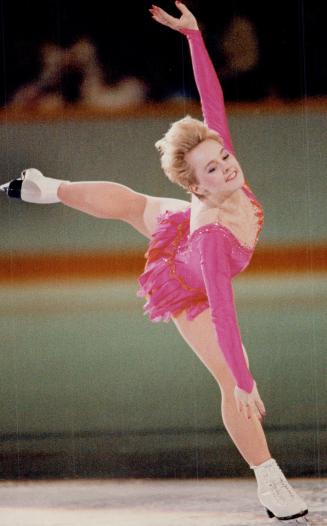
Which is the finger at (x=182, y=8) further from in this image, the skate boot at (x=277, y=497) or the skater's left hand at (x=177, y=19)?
the skate boot at (x=277, y=497)

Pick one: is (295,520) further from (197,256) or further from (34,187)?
(34,187)

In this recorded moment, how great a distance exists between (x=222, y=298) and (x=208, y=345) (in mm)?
281

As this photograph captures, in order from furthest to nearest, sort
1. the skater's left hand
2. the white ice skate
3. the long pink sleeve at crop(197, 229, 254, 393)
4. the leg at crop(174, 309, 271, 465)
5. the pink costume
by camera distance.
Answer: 1. the white ice skate
2. the skater's left hand
3. the leg at crop(174, 309, 271, 465)
4. the pink costume
5. the long pink sleeve at crop(197, 229, 254, 393)

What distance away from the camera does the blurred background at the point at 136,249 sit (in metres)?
3.43

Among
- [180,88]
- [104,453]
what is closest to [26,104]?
[180,88]

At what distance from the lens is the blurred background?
3.43 meters

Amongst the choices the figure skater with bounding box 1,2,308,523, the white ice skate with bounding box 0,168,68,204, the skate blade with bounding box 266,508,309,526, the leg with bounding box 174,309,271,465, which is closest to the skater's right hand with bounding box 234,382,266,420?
the figure skater with bounding box 1,2,308,523

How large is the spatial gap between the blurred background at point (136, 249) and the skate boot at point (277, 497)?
353mm

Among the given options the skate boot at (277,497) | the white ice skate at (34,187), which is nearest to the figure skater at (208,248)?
the skate boot at (277,497)

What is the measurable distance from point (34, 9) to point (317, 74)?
112 cm

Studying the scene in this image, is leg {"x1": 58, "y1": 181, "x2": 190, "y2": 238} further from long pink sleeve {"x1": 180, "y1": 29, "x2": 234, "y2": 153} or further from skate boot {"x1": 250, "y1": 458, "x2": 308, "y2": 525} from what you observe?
skate boot {"x1": 250, "y1": 458, "x2": 308, "y2": 525}

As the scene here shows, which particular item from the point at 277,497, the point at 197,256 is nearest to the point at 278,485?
the point at 277,497

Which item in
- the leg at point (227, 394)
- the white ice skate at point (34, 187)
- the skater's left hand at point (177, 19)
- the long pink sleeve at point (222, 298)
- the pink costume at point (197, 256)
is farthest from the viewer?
the white ice skate at point (34, 187)

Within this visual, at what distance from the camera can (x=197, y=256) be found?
3068mm
